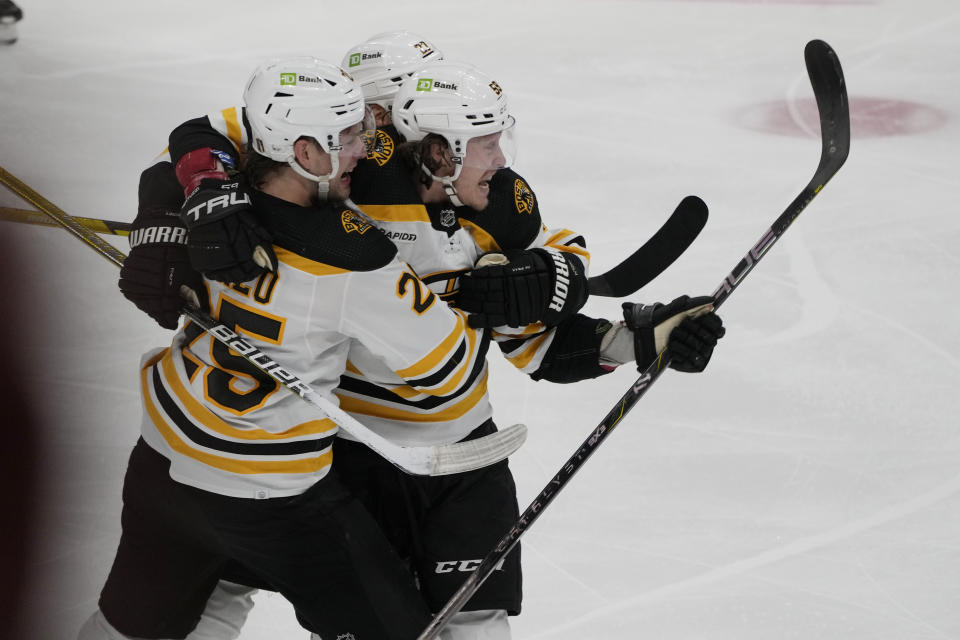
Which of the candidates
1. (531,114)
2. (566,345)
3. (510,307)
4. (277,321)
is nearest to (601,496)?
(566,345)

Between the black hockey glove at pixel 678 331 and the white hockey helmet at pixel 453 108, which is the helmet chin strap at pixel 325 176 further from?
the black hockey glove at pixel 678 331

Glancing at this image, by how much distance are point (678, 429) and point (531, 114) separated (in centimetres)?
244

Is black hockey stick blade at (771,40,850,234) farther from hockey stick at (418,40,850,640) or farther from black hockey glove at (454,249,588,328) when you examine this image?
black hockey glove at (454,249,588,328)

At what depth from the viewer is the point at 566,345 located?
2215 mm

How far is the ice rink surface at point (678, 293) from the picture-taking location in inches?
105

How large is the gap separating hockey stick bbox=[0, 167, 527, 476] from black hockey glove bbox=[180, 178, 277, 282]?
119 millimetres

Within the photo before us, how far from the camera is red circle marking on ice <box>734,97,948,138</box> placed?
16.8ft

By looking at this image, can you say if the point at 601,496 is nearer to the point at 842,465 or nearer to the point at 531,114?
the point at 842,465

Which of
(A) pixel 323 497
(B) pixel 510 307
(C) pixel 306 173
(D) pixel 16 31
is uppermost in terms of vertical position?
(C) pixel 306 173

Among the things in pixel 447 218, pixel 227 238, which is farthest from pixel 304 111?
pixel 447 218

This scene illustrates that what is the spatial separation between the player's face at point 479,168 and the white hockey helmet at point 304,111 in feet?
0.67

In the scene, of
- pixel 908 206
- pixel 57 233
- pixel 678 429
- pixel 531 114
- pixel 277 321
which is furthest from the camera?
pixel 531 114

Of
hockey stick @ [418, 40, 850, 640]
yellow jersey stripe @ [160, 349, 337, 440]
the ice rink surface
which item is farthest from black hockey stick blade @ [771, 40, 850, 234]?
yellow jersey stripe @ [160, 349, 337, 440]

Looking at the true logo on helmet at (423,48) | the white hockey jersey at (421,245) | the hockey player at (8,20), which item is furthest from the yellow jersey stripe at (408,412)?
the hockey player at (8,20)
